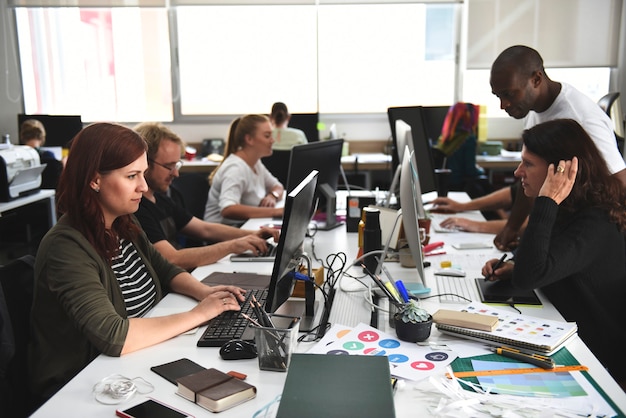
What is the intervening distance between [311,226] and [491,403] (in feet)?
6.09

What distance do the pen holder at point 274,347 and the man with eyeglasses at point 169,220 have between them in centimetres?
101

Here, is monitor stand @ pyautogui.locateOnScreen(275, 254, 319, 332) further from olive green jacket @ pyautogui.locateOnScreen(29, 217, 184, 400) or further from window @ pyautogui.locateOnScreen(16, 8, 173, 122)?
window @ pyautogui.locateOnScreen(16, 8, 173, 122)

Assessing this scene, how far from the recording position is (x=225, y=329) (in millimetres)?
1587

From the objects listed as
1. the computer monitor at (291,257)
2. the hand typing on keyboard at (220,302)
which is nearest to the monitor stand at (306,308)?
the computer monitor at (291,257)

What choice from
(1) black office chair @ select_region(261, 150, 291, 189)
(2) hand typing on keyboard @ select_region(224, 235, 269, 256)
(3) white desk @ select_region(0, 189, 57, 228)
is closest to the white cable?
(2) hand typing on keyboard @ select_region(224, 235, 269, 256)

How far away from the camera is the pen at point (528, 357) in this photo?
1.35 m

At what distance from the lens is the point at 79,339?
1587 millimetres

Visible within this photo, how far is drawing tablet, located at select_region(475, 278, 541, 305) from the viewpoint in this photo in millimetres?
1807

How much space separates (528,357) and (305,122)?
451cm

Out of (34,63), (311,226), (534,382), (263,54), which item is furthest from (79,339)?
(34,63)

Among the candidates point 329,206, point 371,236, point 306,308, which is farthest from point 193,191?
point 306,308

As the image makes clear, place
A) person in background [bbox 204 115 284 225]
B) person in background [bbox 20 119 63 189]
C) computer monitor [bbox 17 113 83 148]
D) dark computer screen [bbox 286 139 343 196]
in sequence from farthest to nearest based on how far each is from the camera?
computer monitor [bbox 17 113 83 148] → person in background [bbox 20 119 63 189] → person in background [bbox 204 115 284 225] → dark computer screen [bbox 286 139 343 196]

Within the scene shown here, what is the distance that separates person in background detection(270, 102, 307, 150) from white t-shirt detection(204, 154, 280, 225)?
166 centimetres

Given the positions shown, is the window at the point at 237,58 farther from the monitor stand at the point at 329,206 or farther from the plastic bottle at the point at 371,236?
the plastic bottle at the point at 371,236
